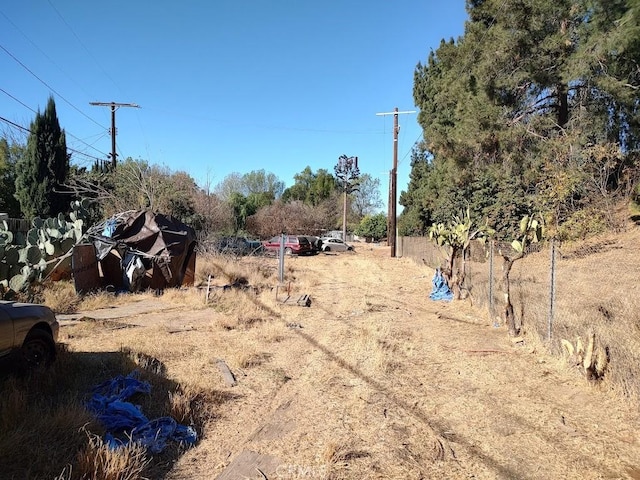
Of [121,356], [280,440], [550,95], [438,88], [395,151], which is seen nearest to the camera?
[280,440]

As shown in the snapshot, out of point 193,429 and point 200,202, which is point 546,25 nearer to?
point 193,429

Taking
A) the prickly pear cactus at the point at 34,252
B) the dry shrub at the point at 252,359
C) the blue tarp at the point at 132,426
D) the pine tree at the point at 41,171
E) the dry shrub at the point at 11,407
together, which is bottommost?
the dry shrub at the point at 252,359

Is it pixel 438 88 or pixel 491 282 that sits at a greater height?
pixel 438 88

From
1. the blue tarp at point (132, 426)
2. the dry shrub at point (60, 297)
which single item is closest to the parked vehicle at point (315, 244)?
the dry shrub at point (60, 297)

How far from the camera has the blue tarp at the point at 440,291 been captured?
42.9 ft

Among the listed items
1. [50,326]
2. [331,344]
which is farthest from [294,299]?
[50,326]

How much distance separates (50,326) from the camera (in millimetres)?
5551

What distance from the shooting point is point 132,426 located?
4129mm

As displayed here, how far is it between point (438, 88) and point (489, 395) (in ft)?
89.3

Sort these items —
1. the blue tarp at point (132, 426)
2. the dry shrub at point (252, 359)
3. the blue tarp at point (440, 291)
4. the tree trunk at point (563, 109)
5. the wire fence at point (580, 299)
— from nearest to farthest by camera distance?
the blue tarp at point (132, 426), the wire fence at point (580, 299), the dry shrub at point (252, 359), the blue tarp at point (440, 291), the tree trunk at point (563, 109)

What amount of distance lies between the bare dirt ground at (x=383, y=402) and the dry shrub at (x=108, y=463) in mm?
378

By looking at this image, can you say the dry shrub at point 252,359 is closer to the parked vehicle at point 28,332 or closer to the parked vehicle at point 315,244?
the parked vehicle at point 28,332

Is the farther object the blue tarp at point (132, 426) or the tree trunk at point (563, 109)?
the tree trunk at point (563, 109)

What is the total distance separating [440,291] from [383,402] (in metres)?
8.71
